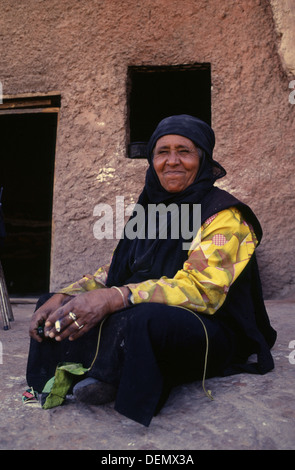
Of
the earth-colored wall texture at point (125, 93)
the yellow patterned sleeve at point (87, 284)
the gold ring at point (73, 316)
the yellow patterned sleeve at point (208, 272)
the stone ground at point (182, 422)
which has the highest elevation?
the earth-colored wall texture at point (125, 93)

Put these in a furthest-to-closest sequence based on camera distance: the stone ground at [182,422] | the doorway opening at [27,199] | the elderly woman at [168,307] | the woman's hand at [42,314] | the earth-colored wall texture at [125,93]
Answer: the doorway opening at [27,199] → the earth-colored wall texture at [125,93] → the woman's hand at [42,314] → the elderly woman at [168,307] → the stone ground at [182,422]

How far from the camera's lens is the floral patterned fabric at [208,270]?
1.65 metres

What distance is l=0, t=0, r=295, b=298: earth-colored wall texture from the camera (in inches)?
158

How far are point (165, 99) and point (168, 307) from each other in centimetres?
505

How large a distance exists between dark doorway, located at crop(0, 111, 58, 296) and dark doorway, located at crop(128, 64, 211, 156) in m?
1.95

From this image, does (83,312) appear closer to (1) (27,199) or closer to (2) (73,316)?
(2) (73,316)

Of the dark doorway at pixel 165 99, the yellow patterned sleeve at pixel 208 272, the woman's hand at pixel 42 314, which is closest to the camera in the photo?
the yellow patterned sleeve at pixel 208 272

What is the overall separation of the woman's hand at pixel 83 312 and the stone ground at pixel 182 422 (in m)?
0.30

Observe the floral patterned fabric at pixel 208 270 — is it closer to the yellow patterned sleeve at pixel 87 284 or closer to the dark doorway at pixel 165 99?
the yellow patterned sleeve at pixel 87 284

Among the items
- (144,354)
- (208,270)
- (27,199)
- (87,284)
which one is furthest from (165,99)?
(144,354)

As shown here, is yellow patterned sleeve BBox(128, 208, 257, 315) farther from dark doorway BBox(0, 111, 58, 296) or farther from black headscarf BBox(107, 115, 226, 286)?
dark doorway BBox(0, 111, 58, 296)

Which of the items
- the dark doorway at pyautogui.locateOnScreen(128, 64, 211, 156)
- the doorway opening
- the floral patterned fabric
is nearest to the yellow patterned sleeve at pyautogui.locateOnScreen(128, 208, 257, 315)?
the floral patterned fabric

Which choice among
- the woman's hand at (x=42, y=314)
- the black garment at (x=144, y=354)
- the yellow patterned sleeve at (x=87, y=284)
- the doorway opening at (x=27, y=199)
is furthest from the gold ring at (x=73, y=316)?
the doorway opening at (x=27, y=199)

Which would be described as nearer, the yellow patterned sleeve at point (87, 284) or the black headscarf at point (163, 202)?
the black headscarf at point (163, 202)
